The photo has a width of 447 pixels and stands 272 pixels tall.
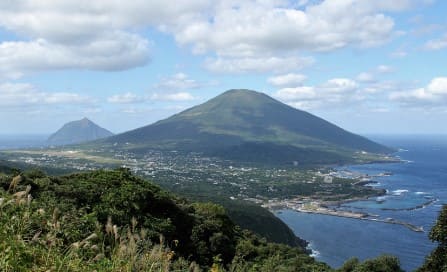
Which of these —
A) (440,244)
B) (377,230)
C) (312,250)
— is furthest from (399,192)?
(440,244)

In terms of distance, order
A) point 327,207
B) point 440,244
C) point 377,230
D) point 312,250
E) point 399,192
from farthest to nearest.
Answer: point 399,192 < point 327,207 < point 377,230 < point 312,250 < point 440,244

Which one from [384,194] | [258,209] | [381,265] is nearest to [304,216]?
[258,209]

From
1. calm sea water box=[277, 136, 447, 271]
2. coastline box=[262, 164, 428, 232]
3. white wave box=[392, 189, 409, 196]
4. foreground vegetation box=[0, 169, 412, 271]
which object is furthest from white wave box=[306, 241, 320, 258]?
white wave box=[392, 189, 409, 196]

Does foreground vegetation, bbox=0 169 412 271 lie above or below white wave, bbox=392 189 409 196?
above

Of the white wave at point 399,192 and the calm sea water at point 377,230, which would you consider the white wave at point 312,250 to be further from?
the white wave at point 399,192

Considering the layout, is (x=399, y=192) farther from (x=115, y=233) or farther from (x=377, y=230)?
(x=115, y=233)

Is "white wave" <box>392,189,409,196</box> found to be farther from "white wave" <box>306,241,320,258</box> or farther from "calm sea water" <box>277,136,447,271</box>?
"white wave" <box>306,241,320,258</box>

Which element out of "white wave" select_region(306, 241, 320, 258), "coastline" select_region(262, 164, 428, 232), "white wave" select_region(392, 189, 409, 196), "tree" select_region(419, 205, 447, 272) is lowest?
"white wave" select_region(306, 241, 320, 258)

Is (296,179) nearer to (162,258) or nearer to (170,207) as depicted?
(170,207)

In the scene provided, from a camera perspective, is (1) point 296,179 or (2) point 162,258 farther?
(1) point 296,179
